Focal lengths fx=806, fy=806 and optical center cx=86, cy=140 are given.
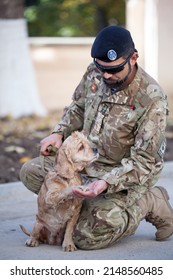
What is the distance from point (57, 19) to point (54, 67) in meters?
5.24

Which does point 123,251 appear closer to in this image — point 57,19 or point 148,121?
point 148,121

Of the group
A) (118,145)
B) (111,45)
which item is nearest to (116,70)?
(111,45)

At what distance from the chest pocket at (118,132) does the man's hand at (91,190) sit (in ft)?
1.35

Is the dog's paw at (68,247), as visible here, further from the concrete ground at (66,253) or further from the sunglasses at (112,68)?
the sunglasses at (112,68)

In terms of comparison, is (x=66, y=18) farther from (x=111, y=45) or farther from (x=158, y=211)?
(x=111, y=45)

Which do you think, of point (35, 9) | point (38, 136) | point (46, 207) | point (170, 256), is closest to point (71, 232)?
point (46, 207)

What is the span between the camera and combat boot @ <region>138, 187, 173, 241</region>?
548 cm

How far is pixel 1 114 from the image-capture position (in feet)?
36.5

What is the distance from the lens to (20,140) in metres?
9.45

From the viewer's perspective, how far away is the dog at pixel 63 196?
507 centimetres

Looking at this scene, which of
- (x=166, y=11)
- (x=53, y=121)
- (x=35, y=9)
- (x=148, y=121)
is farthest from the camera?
(x=35, y=9)

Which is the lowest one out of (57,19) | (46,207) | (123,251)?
(57,19)

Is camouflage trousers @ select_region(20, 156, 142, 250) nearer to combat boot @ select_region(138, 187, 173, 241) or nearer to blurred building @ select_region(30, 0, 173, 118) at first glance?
combat boot @ select_region(138, 187, 173, 241)

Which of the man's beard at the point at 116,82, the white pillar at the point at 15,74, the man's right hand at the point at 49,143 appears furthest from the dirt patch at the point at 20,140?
the man's beard at the point at 116,82
